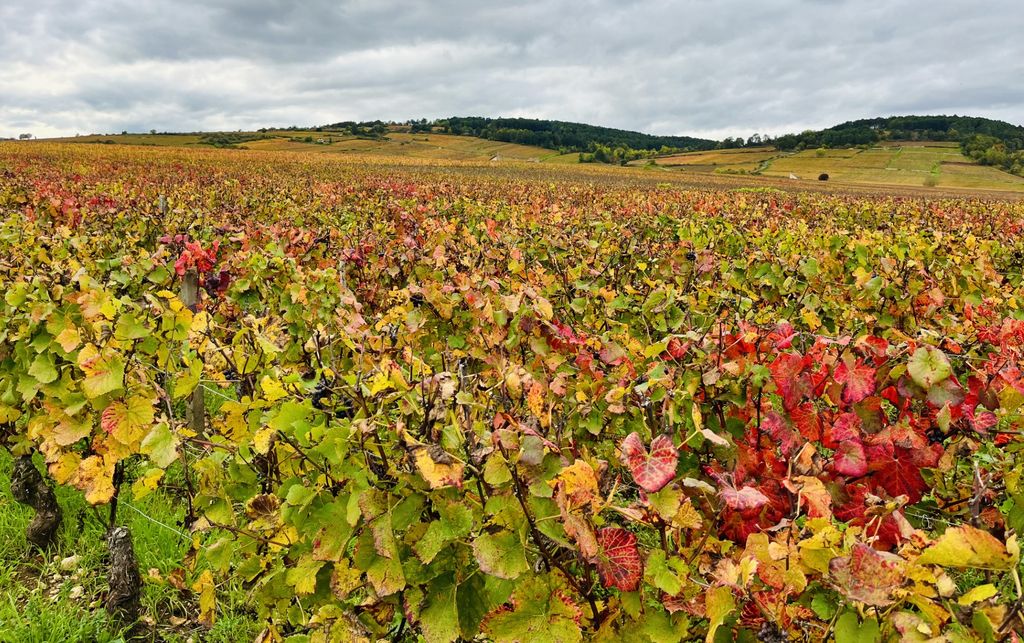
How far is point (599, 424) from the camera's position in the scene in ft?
8.30

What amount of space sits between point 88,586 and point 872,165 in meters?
107

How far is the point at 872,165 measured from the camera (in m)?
89.8

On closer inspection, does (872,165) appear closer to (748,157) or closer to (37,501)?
(748,157)

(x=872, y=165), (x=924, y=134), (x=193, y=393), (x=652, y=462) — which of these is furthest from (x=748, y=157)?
(x=652, y=462)

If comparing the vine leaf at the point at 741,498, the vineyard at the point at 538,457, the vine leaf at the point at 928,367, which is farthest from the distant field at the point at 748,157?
the vine leaf at the point at 741,498

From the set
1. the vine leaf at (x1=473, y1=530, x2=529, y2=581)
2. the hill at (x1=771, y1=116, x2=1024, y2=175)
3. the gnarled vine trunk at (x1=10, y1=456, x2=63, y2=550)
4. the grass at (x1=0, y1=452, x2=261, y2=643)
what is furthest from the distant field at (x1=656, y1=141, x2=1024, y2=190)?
the vine leaf at (x1=473, y1=530, x2=529, y2=581)

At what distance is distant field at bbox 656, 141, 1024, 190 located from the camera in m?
76.1

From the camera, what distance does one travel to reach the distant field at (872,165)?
250 feet

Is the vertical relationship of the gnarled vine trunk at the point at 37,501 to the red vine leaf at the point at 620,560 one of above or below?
below

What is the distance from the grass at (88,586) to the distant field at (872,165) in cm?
8454

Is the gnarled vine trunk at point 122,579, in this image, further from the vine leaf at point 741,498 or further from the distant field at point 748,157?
the distant field at point 748,157

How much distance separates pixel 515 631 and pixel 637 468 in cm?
51

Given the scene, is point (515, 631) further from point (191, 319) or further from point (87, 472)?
point (87, 472)

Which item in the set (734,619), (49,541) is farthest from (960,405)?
(49,541)
